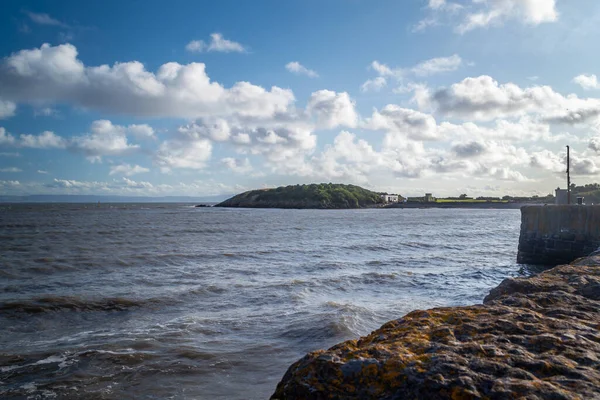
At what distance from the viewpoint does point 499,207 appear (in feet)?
535

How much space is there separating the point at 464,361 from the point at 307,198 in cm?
15216

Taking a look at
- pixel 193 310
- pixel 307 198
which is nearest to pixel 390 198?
pixel 307 198

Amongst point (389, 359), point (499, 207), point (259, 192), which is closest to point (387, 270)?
point (389, 359)

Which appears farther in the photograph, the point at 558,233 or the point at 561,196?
the point at 561,196

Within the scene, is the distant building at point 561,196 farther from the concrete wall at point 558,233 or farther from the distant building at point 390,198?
the distant building at point 390,198

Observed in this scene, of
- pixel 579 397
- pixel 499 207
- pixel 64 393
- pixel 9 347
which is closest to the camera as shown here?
pixel 579 397

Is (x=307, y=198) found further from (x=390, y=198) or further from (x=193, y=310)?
(x=193, y=310)

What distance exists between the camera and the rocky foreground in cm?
260

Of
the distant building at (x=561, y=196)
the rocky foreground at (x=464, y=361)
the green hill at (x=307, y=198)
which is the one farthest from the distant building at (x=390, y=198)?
the rocky foreground at (x=464, y=361)

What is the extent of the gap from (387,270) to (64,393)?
1364 centimetres

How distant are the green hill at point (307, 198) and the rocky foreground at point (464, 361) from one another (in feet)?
479

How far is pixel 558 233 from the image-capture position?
64.6ft

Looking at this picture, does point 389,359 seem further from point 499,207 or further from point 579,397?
point 499,207

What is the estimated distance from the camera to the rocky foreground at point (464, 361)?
8.52 feet
